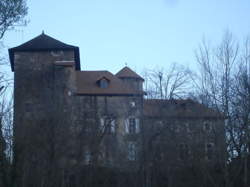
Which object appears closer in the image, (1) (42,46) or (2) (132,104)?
(1) (42,46)

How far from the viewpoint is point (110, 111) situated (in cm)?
4706

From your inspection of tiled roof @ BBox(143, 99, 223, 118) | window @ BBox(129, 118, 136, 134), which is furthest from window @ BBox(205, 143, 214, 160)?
window @ BBox(129, 118, 136, 134)

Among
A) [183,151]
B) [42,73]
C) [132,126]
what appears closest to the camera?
[183,151]

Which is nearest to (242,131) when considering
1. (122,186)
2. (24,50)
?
(122,186)

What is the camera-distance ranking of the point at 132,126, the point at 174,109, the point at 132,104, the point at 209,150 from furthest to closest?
the point at 132,104
the point at 132,126
the point at 174,109
the point at 209,150

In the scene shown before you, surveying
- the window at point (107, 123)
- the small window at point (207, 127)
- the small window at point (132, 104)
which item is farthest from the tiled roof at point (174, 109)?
the window at point (107, 123)

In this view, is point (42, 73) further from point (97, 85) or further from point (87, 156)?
point (87, 156)

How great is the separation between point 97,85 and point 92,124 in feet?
34.3

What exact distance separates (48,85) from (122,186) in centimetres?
1431

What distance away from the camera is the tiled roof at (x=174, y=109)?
34344mm

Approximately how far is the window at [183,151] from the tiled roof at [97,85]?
10.2 m

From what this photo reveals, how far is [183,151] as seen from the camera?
3772cm

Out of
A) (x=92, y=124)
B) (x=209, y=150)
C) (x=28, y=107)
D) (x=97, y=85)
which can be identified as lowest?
(x=209, y=150)

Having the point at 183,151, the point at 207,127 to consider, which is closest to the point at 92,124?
the point at 183,151
